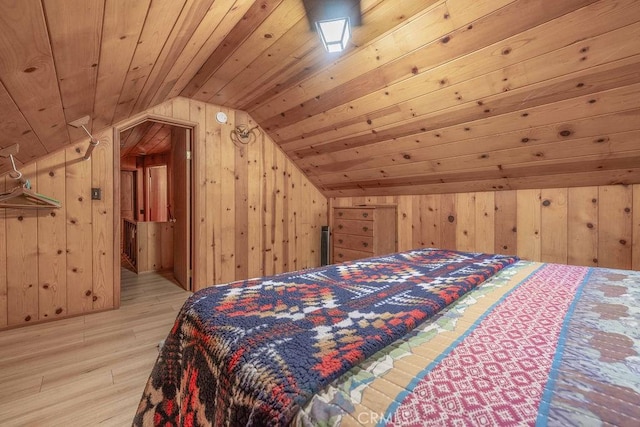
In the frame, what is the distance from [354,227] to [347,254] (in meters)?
0.35

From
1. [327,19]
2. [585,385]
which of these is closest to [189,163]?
[327,19]

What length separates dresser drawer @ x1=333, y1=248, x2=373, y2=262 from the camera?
318 cm

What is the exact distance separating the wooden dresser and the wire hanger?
263 centimetres

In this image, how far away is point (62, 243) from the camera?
7.73 ft

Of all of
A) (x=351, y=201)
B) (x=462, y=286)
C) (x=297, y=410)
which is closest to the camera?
(x=297, y=410)

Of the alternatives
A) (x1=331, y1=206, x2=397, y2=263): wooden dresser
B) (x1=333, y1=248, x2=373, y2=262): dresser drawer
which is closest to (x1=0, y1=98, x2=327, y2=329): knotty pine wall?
(x1=333, y1=248, x2=373, y2=262): dresser drawer

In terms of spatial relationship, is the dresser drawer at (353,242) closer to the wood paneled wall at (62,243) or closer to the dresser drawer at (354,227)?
the dresser drawer at (354,227)

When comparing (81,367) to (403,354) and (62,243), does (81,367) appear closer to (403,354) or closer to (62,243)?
(62,243)

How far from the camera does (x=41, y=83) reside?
1131mm

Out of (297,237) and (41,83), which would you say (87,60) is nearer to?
(41,83)

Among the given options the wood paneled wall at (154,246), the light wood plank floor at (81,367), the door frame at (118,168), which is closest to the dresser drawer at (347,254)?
the door frame at (118,168)

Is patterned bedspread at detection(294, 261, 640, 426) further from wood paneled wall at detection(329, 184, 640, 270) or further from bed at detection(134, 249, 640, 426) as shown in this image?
wood paneled wall at detection(329, 184, 640, 270)

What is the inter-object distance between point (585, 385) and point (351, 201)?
3289 millimetres

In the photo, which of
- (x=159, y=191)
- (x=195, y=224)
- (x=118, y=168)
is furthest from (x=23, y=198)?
(x=159, y=191)
